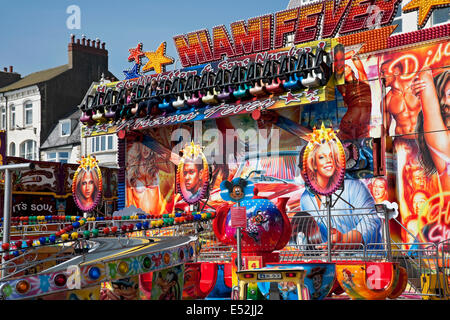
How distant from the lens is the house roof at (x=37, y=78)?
46031 millimetres

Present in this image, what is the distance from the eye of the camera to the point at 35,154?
45.4 m

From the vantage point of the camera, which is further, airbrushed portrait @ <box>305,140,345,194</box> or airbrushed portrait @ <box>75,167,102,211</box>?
airbrushed portrait @ <box>75,167,102,211</box>

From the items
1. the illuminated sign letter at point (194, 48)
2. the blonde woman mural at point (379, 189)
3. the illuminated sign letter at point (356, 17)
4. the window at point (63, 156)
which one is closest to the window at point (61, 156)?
the window at point (63, 156)

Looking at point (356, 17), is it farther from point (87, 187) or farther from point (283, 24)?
point (87, 187)

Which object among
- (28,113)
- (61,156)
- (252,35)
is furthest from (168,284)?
(28,113)

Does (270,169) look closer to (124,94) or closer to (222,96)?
(222,96)

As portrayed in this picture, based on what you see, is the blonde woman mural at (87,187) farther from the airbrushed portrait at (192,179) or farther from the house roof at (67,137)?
the house roof at (67,137)

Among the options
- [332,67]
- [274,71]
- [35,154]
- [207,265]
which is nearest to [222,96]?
[274,71]

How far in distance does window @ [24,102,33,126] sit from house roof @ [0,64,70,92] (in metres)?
1.42

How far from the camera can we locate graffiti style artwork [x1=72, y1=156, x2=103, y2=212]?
93.6 ft

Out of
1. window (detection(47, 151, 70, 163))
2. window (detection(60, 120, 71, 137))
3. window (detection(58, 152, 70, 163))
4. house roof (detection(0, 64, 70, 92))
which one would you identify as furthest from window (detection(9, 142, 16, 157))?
window (detection(60, 120, 71, 137))

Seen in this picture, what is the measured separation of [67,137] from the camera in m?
43.9

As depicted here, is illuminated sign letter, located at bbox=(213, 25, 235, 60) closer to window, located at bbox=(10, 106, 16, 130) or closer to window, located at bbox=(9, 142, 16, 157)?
window, located at bbox=(10, 106, 16, 130)
